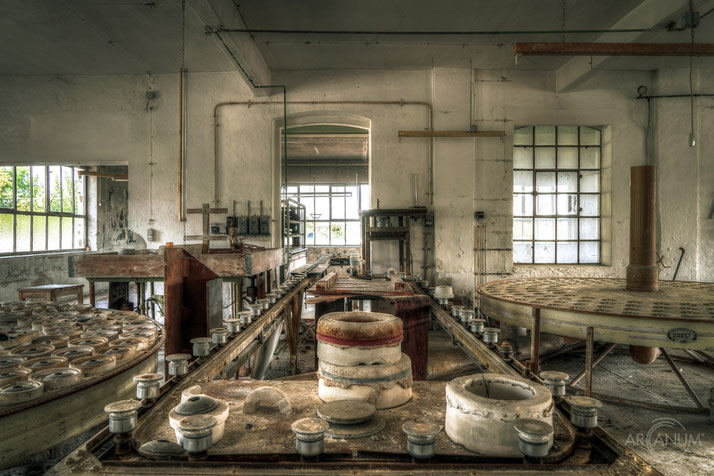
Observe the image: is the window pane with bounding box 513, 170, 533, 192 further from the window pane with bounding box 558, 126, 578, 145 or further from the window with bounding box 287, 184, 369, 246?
the window with bounding box 287, 184, 369, 246

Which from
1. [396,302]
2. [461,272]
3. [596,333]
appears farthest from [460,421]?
[461,272]

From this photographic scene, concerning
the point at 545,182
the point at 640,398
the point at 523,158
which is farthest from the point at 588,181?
the point at 640,398

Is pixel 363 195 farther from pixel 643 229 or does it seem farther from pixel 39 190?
pixel 643 229

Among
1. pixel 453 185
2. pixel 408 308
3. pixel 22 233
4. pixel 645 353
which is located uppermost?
pixel 453 185

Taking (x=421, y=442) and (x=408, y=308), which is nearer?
(x=421, y=442)

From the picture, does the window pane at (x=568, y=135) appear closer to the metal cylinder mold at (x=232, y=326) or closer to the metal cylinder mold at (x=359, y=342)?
the metal cylinder mold at (x=232, y=326)

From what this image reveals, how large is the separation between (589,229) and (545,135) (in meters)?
2.01

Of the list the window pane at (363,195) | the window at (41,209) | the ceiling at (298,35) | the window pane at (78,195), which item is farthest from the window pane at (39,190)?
the window pane at (363,195)

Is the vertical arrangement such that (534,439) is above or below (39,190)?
below

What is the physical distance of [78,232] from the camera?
1099 centimetres

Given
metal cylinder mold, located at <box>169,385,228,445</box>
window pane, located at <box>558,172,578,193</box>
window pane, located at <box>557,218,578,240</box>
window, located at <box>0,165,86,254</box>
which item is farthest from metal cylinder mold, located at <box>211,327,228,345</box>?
window, located at <box>0,165,86,254</box>

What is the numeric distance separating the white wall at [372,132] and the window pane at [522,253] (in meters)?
0.32

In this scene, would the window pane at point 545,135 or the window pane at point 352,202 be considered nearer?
the window pane at point 545,135

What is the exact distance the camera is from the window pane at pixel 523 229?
24.8 ft
